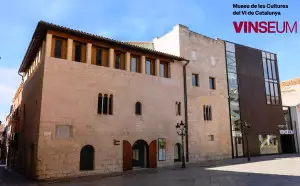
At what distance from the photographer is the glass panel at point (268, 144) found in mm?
27734

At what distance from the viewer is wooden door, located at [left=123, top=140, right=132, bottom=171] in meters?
17.0

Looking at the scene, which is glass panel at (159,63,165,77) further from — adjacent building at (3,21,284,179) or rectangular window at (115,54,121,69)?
rectangular window at (115,54,121,69)

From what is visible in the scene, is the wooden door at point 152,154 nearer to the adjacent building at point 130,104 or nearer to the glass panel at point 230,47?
the adjacent building at point 130,104

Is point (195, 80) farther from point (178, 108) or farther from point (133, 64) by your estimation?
point (133, 64)

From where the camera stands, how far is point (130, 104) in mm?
18016

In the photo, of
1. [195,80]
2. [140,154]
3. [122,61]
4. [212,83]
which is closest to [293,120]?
[212,83]

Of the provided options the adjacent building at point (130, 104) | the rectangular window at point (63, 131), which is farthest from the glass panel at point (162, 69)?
the rectangular window at point (63, 131)

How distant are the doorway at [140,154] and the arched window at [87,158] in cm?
346

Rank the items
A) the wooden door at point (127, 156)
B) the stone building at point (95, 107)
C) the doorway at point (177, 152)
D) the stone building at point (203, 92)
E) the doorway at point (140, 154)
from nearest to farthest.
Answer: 1. the stone building at point (95, 107)
2. the wooden door at point (127, 156)
3. the doorway at point (140, 154)
4. the doorway at point (177, 152)
5. the stone building at point (203, 92)

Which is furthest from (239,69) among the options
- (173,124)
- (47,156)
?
(47,156)

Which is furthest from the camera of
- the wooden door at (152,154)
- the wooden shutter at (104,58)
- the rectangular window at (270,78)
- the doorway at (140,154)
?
the rectangular window at (270,78)

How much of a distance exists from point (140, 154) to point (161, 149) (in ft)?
5.97

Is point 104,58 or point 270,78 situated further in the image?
point 270,78

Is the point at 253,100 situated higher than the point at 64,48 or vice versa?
the point at 64,48
